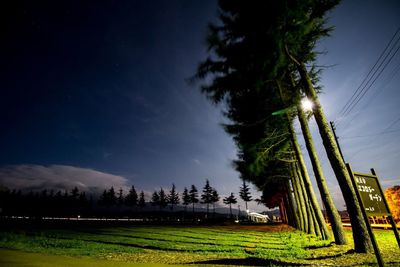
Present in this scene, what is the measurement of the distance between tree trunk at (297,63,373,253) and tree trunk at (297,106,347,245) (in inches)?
91.3

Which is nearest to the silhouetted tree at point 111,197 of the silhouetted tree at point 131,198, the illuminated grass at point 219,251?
the silhouetted tree at point 131,198

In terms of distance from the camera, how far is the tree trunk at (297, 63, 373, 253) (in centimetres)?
731

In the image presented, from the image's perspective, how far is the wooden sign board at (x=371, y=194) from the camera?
4.99 metres

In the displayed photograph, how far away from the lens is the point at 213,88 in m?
10.8

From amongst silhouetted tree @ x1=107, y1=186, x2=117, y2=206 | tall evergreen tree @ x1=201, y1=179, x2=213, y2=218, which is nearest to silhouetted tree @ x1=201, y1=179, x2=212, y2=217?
tall evergreen tree @ x1=201, y1=179, x2=213, y2=218

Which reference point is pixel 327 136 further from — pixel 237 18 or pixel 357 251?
pixel 237 18

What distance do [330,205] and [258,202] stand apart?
48129 mm

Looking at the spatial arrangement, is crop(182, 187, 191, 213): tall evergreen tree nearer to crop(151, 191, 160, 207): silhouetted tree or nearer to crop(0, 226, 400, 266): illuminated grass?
crop(151, 191, 160, 207): silhouetted tree

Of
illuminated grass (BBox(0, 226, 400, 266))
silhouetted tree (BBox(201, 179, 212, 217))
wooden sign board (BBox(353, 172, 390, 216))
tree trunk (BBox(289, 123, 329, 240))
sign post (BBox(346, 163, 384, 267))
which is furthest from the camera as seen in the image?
silhouetted tree (BBox(201, 179, 212, 217))

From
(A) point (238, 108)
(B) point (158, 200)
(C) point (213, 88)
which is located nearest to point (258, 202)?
(A) point (238, 108)

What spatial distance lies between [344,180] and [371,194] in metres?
2.83

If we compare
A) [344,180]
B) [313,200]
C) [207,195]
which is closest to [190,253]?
[344,180]

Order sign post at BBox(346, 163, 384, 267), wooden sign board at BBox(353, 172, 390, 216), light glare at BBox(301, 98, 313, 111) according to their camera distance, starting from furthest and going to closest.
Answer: light glare at BBox(301, 98, 313, 111)
wooden sign board at BBox(353, 172, 390, 216)
sign post at BBox(346, 163, 384, 267)

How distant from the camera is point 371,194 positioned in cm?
516
